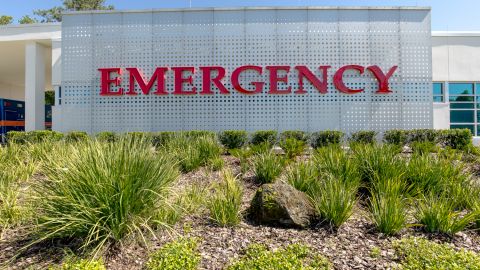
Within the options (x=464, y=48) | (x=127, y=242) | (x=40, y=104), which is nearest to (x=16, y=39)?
(x=40, y=104)

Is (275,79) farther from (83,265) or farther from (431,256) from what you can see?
(83,265)

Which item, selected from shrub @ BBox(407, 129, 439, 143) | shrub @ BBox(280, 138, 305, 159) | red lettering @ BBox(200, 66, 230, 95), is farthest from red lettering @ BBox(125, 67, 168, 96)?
shrub @ BBox(407, 129, 439, 143)

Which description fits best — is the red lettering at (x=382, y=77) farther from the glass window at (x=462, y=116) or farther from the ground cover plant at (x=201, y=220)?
the ground cover plant at (x=201, y=220)

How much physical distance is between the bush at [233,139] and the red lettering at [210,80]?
266cm

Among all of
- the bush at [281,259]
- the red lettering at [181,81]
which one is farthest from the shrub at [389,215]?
the red lettering at [181,81]

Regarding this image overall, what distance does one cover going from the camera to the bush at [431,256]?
313 centimetres

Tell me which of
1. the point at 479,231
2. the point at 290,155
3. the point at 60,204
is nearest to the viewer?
the point at 60,204

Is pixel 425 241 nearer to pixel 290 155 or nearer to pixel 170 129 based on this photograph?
pixel 290 155

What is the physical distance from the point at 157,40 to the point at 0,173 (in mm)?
9144

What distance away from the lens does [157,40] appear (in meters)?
13.3

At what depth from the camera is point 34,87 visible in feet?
52.4

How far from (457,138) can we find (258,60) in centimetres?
770

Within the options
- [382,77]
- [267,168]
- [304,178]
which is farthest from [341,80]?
[304,178]

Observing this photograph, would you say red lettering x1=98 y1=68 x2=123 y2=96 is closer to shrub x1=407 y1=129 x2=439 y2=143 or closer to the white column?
the white column
